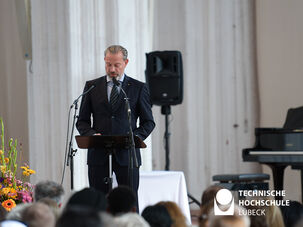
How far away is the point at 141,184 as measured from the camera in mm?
5551

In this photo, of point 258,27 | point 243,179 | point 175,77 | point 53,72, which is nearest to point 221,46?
point 258,27

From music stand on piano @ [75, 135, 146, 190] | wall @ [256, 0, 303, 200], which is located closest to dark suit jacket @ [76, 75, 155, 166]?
music stand on piano @ [75, 135, 146, 190]

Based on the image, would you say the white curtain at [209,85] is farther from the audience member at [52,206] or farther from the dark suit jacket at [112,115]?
the audience member at [52,206]

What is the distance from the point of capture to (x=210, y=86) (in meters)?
8.23

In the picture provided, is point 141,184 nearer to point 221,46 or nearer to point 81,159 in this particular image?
point 81,159

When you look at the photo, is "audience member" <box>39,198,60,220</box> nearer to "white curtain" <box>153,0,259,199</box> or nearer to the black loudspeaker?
the black loudspeaker

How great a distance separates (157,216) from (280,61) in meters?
5.65

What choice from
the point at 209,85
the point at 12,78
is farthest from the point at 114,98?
the point at 209,85

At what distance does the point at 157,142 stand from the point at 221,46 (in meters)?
1.62

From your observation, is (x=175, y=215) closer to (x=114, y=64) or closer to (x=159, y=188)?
(x=114, y=64)

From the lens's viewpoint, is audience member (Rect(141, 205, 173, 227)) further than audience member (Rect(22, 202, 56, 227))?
Yes

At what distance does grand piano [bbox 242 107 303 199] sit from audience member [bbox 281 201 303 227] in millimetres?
2916

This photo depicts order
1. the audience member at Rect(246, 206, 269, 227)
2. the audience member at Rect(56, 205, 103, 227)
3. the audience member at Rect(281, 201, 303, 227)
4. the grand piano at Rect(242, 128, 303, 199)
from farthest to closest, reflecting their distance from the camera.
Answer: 1. the grand piano at Rect(242, 128, 303, 199)
2. the audience member at Rect(281, 201, 303, 227)
3. the audience member at Rect(246, 206, 269, 227)
4. the audience member at Rect(56, 205, 103, 227)

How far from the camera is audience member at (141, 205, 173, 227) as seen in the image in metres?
2.70
